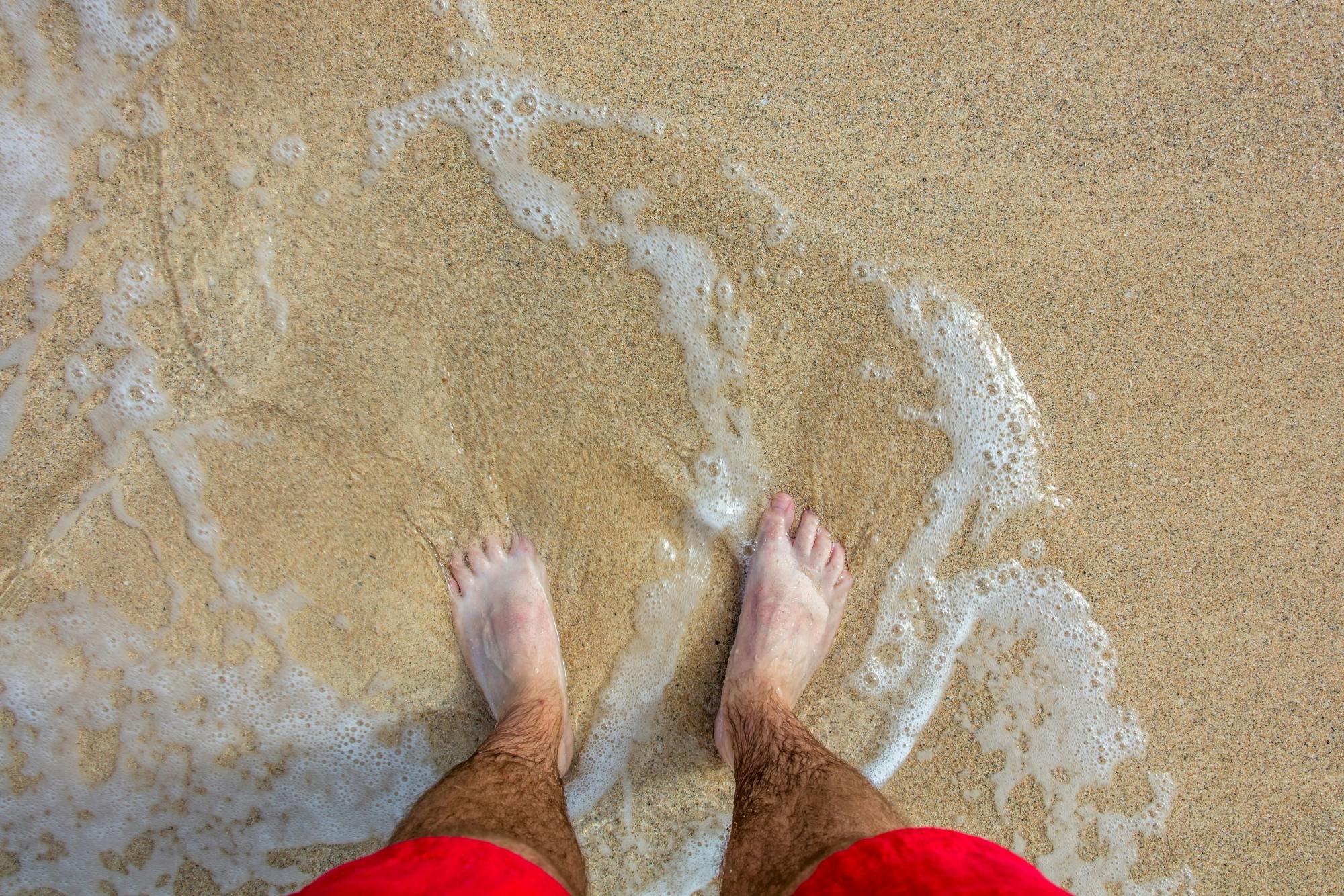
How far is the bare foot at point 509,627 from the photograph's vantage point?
200 cm

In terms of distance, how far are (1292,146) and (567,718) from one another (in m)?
2.45

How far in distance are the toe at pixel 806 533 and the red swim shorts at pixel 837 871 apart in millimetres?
849

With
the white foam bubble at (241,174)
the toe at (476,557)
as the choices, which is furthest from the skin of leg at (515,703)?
the white foam bubble at (241,174)

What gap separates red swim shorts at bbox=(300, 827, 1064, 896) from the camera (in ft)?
3.69

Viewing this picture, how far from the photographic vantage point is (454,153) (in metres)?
1.87

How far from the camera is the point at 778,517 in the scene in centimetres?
205

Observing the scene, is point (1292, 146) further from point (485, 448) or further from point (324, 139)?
point (324, 139)

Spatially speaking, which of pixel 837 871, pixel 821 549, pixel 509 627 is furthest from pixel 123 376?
pixel 837 871

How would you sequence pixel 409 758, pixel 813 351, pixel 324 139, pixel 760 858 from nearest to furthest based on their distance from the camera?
pixel 760 858 → pixel 324 139 → pixel 813 351 → pixel 409 758

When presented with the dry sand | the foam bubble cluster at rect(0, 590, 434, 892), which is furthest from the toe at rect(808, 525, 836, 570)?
the foam bubble cluster at rect(0, 590, 434, 892)

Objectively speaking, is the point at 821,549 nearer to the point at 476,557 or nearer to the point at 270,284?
the point at 476,557

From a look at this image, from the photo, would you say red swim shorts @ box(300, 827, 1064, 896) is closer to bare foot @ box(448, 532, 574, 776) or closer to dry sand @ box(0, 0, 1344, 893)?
bare foot @ box(448, 532, 574, 776)

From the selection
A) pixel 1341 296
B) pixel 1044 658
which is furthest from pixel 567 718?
pixel 1341 296

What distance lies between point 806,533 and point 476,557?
3.01ft
